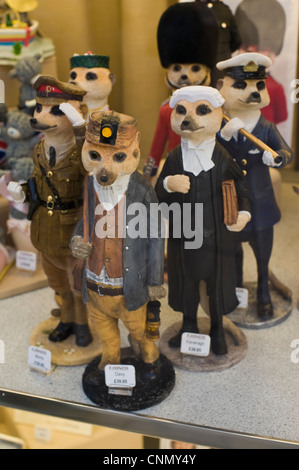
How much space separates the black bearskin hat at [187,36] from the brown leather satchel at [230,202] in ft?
1.13

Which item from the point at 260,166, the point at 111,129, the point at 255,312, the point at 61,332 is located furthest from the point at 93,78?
the point at 255,312

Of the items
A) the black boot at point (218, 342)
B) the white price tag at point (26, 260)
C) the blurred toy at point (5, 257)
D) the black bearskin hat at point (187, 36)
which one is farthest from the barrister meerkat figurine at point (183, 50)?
the blurred toy at point (5, 257)

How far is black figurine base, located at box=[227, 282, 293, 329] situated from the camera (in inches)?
66.6

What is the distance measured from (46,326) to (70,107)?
675 millimetres

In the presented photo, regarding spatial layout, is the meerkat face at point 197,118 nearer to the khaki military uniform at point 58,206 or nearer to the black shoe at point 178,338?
the khaki military uniform at point 58,206

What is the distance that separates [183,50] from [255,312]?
75 cm

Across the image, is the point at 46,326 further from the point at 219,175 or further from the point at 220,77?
the point at 220,77

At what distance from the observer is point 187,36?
1504mm

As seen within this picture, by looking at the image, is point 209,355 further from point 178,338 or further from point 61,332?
point 61,332

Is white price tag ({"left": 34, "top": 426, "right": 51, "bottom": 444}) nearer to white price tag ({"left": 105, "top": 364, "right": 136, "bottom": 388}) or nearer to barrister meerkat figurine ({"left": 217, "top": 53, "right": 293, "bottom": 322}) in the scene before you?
white price tag ({"left": 105, "top": 364, "right": 136, "bottom": 388})

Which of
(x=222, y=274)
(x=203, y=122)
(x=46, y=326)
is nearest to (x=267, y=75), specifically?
(x=203, y=122)

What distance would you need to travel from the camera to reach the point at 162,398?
143cm

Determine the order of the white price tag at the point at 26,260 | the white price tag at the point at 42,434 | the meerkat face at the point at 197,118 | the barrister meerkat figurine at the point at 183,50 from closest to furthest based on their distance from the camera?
the meerkat face at the point at 197,118 < the white price tag at the point at 42,434 < the barrister meerkat figurine at the point at 183,50 < the white price tag at the point at 26,260

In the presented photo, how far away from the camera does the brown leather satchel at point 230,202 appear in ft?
4.45
